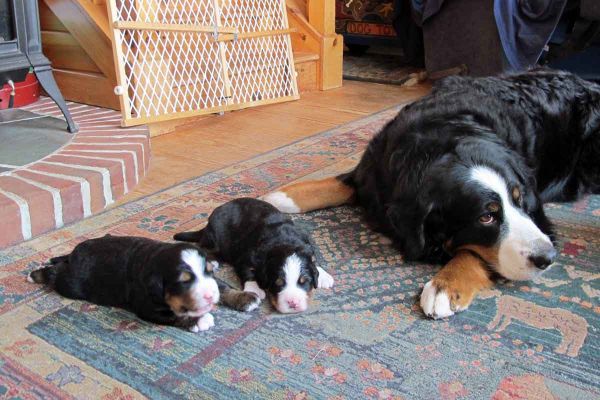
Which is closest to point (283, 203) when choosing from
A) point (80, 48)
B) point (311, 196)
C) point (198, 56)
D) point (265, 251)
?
point (311, 196)

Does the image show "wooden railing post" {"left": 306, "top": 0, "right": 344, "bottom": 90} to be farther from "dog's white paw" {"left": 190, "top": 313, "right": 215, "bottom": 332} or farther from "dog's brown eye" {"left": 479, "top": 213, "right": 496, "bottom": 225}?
"dog's white paw" {"left": 190, "top": 313, "right": 215, "bottom": 332}

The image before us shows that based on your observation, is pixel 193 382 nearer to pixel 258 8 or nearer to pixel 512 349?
pixel 512 349

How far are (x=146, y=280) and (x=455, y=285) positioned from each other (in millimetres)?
744

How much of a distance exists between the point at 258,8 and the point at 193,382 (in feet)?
9.98

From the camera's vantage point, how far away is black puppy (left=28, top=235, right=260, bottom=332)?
4.13 feet

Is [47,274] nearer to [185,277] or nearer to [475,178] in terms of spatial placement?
[185,277]

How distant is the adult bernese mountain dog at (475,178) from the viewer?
1.44 metres

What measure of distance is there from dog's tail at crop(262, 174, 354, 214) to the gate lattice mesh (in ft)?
3.78

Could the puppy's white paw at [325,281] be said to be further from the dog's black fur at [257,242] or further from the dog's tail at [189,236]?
the dog's tail at [189,236]

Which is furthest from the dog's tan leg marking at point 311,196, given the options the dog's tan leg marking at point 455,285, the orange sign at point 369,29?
the orange sign at point 369,29

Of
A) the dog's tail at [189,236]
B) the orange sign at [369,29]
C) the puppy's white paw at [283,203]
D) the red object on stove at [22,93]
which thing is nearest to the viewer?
the dog's tail at [189,236]

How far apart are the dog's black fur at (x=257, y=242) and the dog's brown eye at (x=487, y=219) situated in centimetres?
45

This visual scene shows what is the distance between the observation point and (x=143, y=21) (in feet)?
9.46

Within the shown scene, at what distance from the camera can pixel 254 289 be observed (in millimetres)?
1453
